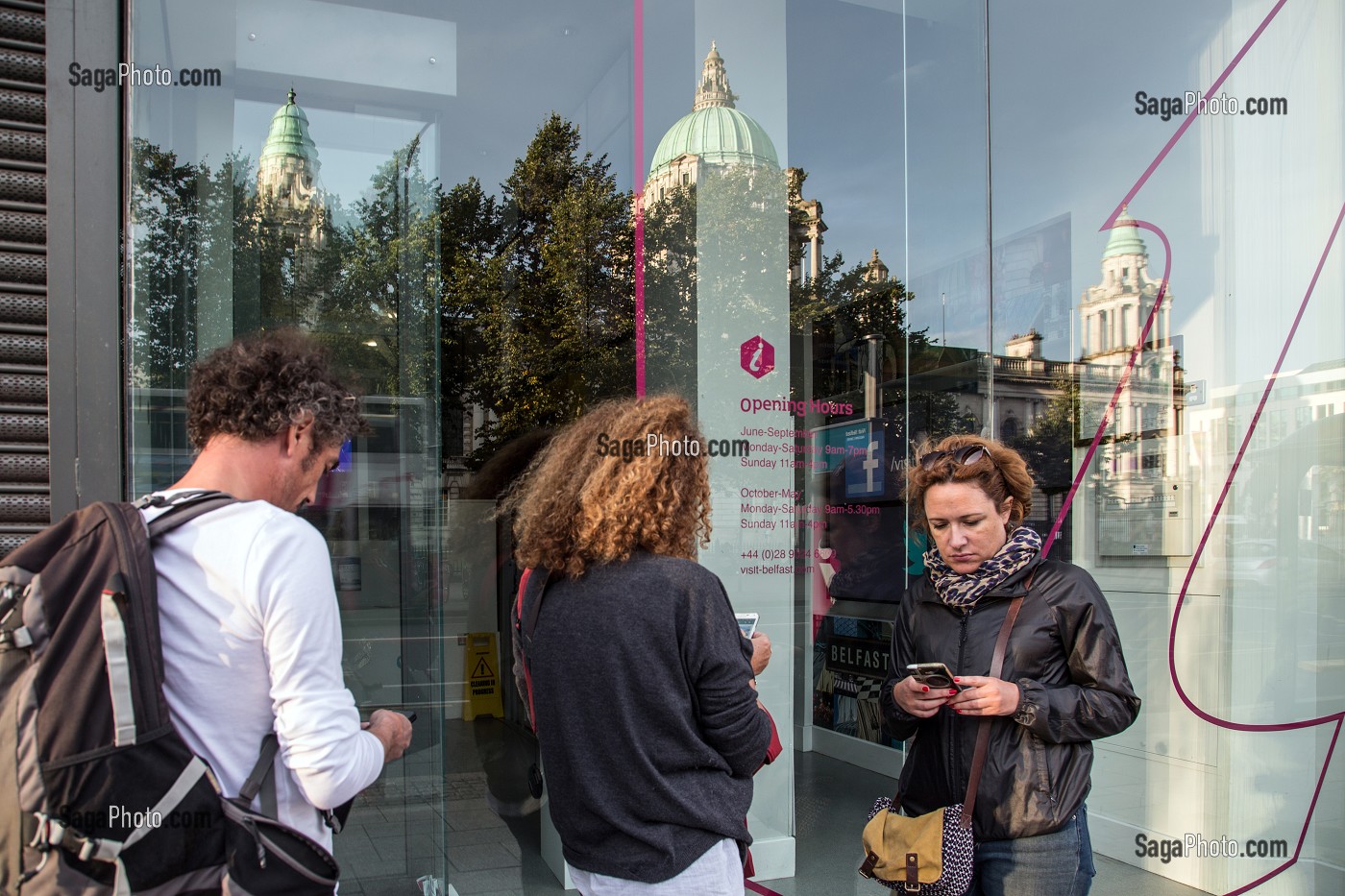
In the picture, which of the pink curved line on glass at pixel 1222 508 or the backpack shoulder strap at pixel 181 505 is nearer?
the backpack shoulder strap at pixel 181 505

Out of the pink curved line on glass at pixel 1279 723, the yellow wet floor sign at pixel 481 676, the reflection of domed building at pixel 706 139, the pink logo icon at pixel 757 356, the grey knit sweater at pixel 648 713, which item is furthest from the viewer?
the yellow wet floor sign at pixel 481 676

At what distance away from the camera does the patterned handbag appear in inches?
87.0

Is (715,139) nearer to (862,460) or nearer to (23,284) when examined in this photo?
(862,460)

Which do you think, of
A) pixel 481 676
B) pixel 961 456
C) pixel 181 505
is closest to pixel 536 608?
pixel 181 505

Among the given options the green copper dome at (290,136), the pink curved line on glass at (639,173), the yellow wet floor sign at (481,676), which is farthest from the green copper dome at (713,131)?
the yellow wet floor sign at (481,676)

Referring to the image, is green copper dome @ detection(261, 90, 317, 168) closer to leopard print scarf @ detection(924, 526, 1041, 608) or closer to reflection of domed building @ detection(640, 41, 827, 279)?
reflection of domed building @ detection(640, 41, 827, 279)

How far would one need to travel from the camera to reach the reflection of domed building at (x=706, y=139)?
4414 millimetres

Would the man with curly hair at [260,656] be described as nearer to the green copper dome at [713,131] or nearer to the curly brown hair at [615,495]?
the curly brown hair at [615,495]

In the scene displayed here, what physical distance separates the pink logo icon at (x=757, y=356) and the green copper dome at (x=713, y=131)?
869mm

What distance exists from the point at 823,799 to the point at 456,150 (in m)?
4.18

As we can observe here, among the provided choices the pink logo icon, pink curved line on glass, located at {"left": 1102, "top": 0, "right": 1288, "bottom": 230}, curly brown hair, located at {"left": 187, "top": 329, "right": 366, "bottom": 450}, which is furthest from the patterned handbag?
pink curved line on glass, located at {"left": 1102, "top": 0, "right": 1288, "bottom": 230}

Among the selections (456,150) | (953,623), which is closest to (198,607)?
(953,623)

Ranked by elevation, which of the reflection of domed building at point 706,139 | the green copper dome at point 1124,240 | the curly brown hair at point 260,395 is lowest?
the curly brown hair at point 260,395

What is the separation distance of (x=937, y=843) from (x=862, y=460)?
3.47 m
